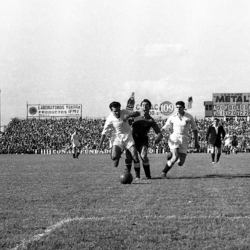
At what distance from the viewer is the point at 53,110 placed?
82.8 m

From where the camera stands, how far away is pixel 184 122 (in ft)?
45.7

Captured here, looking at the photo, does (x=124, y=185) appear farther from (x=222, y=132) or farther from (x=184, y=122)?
(x=222, y=132)

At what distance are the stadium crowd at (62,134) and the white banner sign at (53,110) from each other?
8274mm

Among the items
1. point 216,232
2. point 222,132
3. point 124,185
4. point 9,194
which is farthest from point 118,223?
point 222,132

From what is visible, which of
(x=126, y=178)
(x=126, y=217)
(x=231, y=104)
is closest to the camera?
(x=126, y=217)

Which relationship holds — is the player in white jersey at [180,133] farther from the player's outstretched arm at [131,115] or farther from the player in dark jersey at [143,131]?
the player's outstretched arm at [131,115]

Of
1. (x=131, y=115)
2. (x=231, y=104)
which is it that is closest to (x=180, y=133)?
(x=131, y=115)

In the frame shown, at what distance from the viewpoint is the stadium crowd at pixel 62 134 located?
2333 inches

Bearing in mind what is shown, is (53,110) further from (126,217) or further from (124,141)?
(126,217)

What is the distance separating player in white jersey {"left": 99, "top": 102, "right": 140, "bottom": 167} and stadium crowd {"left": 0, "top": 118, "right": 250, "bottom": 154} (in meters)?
42.3

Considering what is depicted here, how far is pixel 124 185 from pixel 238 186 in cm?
252

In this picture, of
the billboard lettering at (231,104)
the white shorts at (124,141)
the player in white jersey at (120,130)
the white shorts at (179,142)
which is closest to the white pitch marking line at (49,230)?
the player in white jersey at (120,130)

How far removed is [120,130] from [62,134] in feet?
175

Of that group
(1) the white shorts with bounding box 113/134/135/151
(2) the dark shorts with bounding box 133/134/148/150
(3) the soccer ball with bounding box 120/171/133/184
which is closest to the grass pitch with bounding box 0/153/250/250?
(3) the soccer ball with bounding box 120/171/133/184
